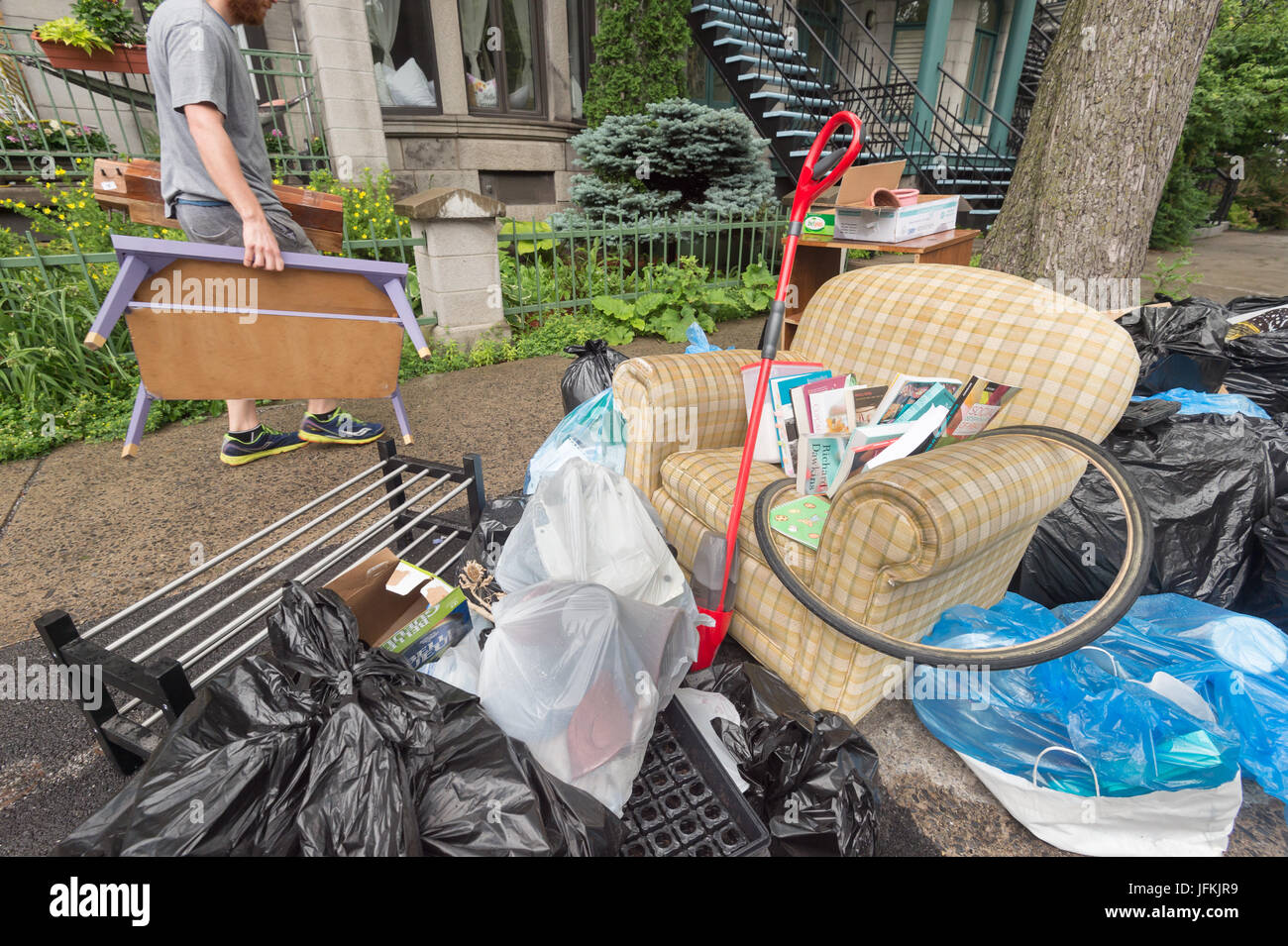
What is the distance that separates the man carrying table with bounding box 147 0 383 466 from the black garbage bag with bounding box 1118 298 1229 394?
3.69 m

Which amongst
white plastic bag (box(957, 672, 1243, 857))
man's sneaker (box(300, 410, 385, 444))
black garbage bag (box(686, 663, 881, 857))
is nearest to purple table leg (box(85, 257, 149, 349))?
man's sneaker (box(300, 410, 385, 444))

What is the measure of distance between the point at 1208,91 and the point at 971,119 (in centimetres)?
370

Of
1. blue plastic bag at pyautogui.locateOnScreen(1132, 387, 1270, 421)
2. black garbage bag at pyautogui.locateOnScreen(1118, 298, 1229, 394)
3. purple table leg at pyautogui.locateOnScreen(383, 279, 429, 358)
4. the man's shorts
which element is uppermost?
the man's shorts

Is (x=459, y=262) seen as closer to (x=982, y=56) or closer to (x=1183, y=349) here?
(x=1183, y=349)

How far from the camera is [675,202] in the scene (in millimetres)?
6258

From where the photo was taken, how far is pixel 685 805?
1.46m

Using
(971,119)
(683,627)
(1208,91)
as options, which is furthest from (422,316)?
(1208,91)

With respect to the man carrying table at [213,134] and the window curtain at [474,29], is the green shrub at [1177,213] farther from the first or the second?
the man carrying table at [213,134]

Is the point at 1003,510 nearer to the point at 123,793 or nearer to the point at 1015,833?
the point at 1015,833

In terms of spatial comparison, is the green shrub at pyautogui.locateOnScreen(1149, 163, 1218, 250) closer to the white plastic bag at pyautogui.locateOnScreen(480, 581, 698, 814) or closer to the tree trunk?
the tree trunk

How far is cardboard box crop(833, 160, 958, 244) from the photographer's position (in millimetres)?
3385

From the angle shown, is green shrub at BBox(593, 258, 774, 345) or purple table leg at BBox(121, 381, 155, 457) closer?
purple table leg at BBox(121, 381, 155, 457)

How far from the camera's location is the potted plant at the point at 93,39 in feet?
14.3

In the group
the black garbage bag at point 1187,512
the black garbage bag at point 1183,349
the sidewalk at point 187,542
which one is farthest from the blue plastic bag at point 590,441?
the black garbage bag at point 1183,349
